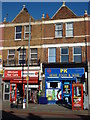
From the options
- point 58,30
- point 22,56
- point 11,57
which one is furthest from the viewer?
point 11,57

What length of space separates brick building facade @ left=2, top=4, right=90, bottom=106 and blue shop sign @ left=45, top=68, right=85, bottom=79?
351 mm

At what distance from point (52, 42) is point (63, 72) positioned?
3.95 meters

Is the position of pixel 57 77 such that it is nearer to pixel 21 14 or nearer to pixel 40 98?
pixel 40 98

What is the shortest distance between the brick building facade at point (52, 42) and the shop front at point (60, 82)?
496 millimetres

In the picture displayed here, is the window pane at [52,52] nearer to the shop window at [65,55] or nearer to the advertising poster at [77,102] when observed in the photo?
the shop window at [65,55]

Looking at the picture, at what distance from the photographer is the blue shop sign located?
23.4m

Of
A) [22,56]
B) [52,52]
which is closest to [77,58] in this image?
[52,52]

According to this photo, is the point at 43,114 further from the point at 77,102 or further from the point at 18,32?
the point at 18,32

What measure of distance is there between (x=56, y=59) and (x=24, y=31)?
559 cm

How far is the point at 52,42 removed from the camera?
81.8ft

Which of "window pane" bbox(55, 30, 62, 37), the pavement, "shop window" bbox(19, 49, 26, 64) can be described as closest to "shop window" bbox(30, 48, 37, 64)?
"shop window" bbox(19, 49, 26, 64)

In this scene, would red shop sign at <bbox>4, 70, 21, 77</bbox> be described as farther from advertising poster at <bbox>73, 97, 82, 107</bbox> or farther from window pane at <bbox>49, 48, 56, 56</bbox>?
advertising poster at <bbox>73, 97, 82, 107</bbox>

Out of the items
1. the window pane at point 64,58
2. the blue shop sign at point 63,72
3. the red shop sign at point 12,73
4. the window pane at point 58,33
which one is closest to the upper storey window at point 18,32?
the red shop sign at point 12,73

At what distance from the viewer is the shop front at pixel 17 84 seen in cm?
2400
